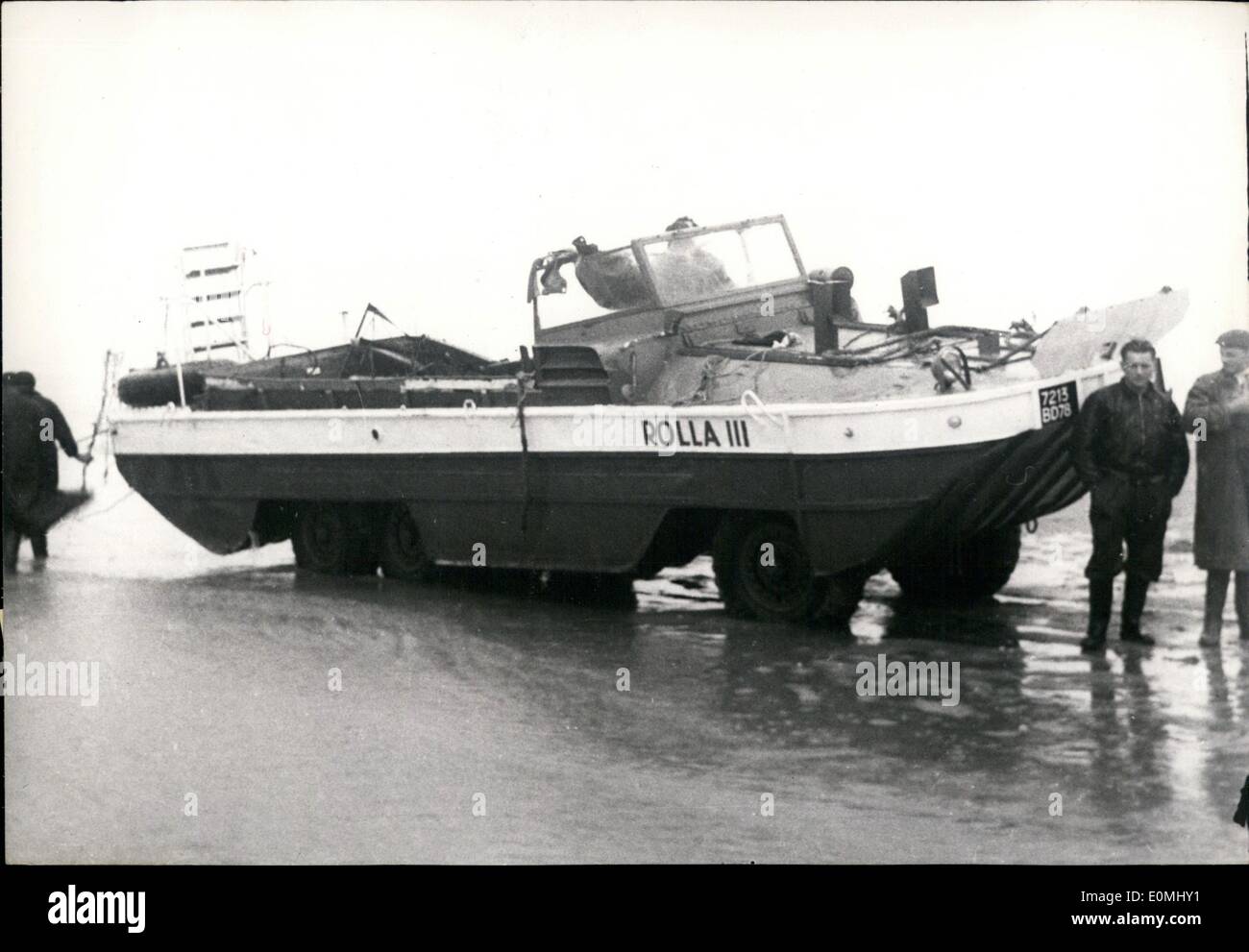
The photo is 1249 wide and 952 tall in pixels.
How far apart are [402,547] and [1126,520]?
536cm

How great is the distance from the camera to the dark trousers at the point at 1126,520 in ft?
31.0

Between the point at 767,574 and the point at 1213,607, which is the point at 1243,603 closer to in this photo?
the point at 1213,607

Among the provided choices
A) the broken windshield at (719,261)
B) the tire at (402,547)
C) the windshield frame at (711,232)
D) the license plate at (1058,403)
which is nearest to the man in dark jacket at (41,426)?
the tire at (402,547)

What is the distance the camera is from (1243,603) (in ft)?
32.3

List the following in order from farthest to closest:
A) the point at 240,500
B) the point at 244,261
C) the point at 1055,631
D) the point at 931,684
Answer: the point at 244,261 < the point at 240,500 < the point at 1055,631 < the point at 931,684

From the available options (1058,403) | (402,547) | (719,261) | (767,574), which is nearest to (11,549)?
(402,547)

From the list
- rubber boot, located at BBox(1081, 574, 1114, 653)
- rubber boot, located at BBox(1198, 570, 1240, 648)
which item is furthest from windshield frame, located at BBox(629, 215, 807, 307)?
rubber boot, located at BBox(1198, 570, 1240, 648)

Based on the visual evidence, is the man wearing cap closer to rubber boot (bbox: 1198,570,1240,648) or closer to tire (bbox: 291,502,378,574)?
rubber boot (bbox: 1198,570,1240,648)

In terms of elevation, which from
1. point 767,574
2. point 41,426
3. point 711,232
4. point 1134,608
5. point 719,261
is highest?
point 711,232

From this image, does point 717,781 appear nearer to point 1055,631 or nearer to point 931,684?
point 931,684
